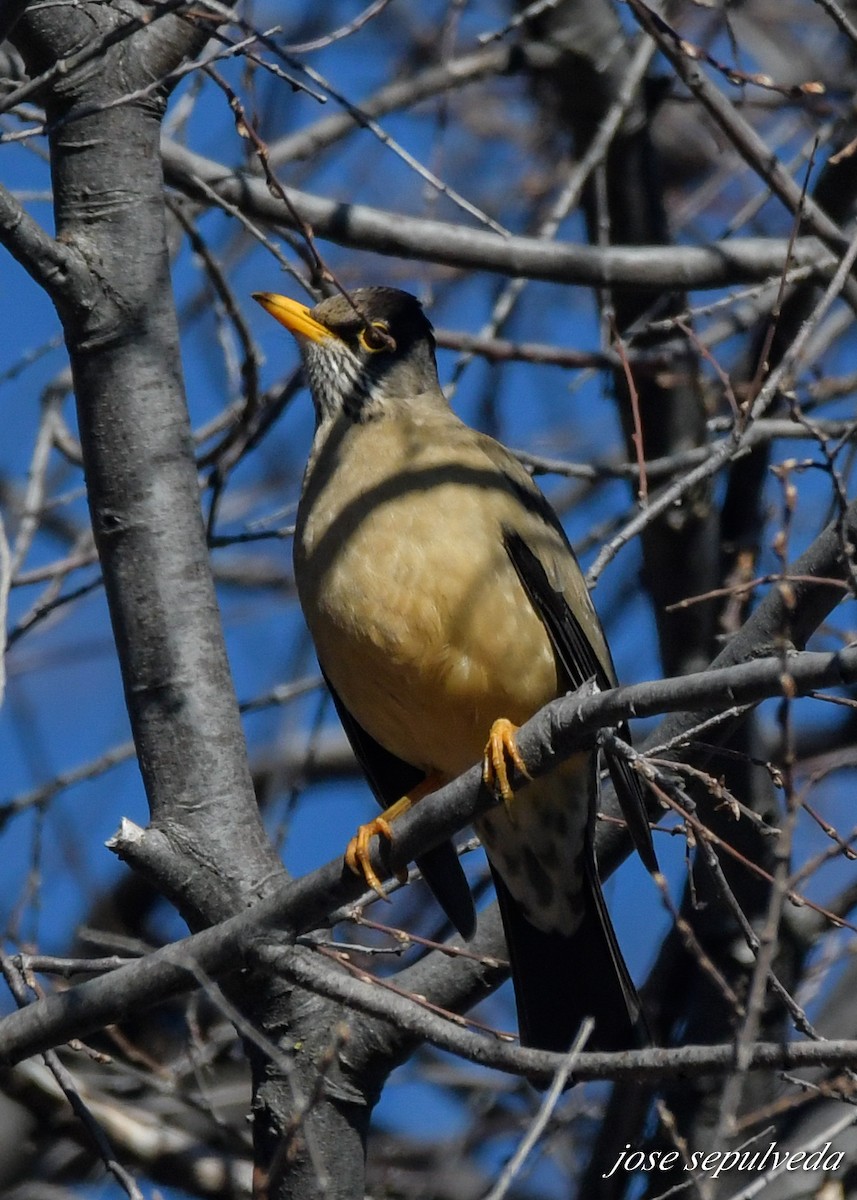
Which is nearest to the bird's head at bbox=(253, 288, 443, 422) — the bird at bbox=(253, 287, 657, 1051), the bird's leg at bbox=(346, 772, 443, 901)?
the bird at bbox=(253, 287, 657, 1051)

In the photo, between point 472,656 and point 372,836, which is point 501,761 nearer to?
point 372,836

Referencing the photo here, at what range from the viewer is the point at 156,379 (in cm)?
558

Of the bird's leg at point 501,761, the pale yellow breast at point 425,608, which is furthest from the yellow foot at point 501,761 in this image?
the pale yellow breast at point 425,608

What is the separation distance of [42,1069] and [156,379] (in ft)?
9.94

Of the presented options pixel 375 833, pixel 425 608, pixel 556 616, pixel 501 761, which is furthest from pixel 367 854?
pixel 556 616

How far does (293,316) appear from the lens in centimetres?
691

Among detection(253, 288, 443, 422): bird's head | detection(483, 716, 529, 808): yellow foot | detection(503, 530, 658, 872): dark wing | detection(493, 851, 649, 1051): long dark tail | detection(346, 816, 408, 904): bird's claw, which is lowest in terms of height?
detection(493, 851, 649, 1051): long dark tail

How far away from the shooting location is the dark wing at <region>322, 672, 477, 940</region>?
18.9 ft

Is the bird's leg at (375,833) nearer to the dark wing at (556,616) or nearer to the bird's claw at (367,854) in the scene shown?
the bird's claw at (367,854)

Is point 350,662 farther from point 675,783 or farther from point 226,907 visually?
point 675,783

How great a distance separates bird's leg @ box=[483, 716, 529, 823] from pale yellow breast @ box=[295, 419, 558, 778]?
0.41 meters

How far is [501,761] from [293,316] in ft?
9.61

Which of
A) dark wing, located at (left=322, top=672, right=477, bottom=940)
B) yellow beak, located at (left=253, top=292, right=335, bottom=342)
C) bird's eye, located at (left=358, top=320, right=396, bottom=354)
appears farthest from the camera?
bird's eye, located at (left=358, top=320, right=396, bottom=354)

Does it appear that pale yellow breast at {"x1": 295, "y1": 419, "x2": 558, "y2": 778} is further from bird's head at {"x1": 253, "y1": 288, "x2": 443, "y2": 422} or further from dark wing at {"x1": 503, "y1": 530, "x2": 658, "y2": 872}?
bird's head at {"x1": 253, "y1": 288, "x2": 443, "y2": 422}
